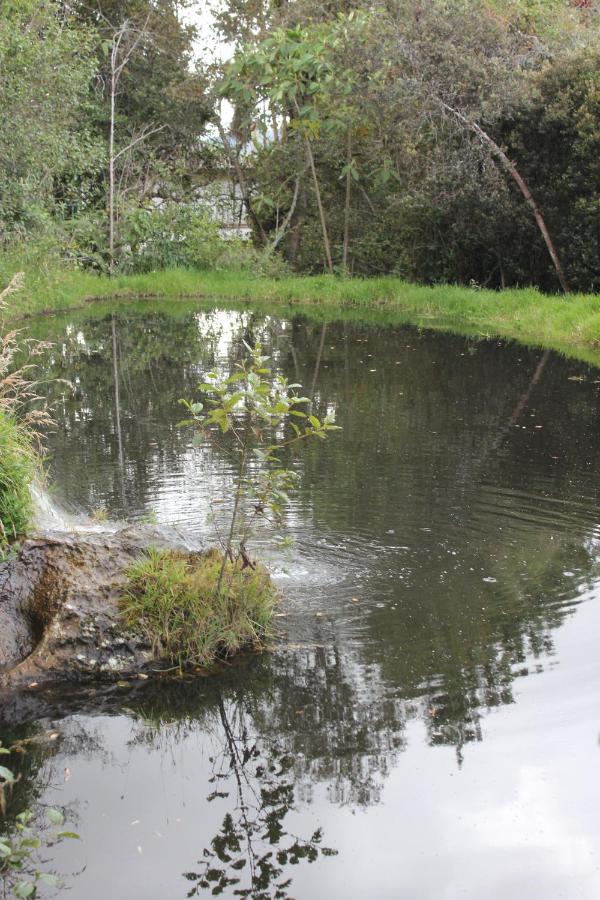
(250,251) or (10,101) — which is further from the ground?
(10,101)

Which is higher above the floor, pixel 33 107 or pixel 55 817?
pixel 33 107

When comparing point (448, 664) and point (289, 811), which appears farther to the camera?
point (448, 664)

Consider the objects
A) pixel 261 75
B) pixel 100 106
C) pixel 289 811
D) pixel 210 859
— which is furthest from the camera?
pixel 100 106

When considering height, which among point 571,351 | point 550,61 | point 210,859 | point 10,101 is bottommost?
point 210,859

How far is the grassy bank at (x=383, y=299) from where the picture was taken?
17.6m

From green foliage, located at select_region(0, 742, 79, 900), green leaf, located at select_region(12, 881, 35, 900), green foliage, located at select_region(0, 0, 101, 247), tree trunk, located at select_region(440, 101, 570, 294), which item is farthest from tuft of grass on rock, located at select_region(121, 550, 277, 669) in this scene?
tree trunk, located at select_region(440, 101, 570, 294)

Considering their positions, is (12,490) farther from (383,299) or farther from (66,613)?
(383,299)

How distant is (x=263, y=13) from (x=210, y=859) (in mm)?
26608

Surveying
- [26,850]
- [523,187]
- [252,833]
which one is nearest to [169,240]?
[523,187]

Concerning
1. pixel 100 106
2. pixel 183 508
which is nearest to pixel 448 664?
pixel 183 508

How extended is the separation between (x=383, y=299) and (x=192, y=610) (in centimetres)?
1817

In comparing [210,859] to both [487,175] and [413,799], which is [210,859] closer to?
[413,799]

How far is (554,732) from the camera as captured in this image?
184 inches

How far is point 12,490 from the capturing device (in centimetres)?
576
